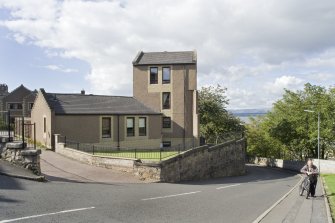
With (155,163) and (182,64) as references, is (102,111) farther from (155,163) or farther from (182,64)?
(155,163)

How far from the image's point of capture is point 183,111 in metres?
38.8

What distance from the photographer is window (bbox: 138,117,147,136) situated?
3580 centimetres

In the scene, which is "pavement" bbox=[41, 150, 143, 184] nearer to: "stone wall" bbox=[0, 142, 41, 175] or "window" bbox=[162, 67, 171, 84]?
"stone wall" bbox=[0, 142, 41, 175]

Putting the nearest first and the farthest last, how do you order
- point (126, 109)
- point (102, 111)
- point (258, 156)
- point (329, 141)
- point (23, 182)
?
point (23, 182) < point (102, 111) < point (126, 109) < point (329, 141) < point (258, 156)

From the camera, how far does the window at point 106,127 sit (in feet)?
109

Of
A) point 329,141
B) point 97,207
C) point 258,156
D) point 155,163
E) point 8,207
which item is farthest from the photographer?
point 258,156

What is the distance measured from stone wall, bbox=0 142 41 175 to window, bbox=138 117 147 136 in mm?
19582

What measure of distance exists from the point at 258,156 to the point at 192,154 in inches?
1849

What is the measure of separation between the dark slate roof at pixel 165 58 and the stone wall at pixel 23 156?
2386 centimetres

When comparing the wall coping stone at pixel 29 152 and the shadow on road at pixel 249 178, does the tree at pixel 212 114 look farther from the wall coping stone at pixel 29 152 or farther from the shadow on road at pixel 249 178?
the wall coping stone at pixel 29 152

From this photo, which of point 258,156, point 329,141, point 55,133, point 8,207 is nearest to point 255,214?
point 8,207

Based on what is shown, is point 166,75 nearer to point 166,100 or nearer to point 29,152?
point 166,100

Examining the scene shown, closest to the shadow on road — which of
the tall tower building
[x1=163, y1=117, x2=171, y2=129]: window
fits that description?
the tall tower building

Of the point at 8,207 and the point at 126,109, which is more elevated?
the point at 126,109
